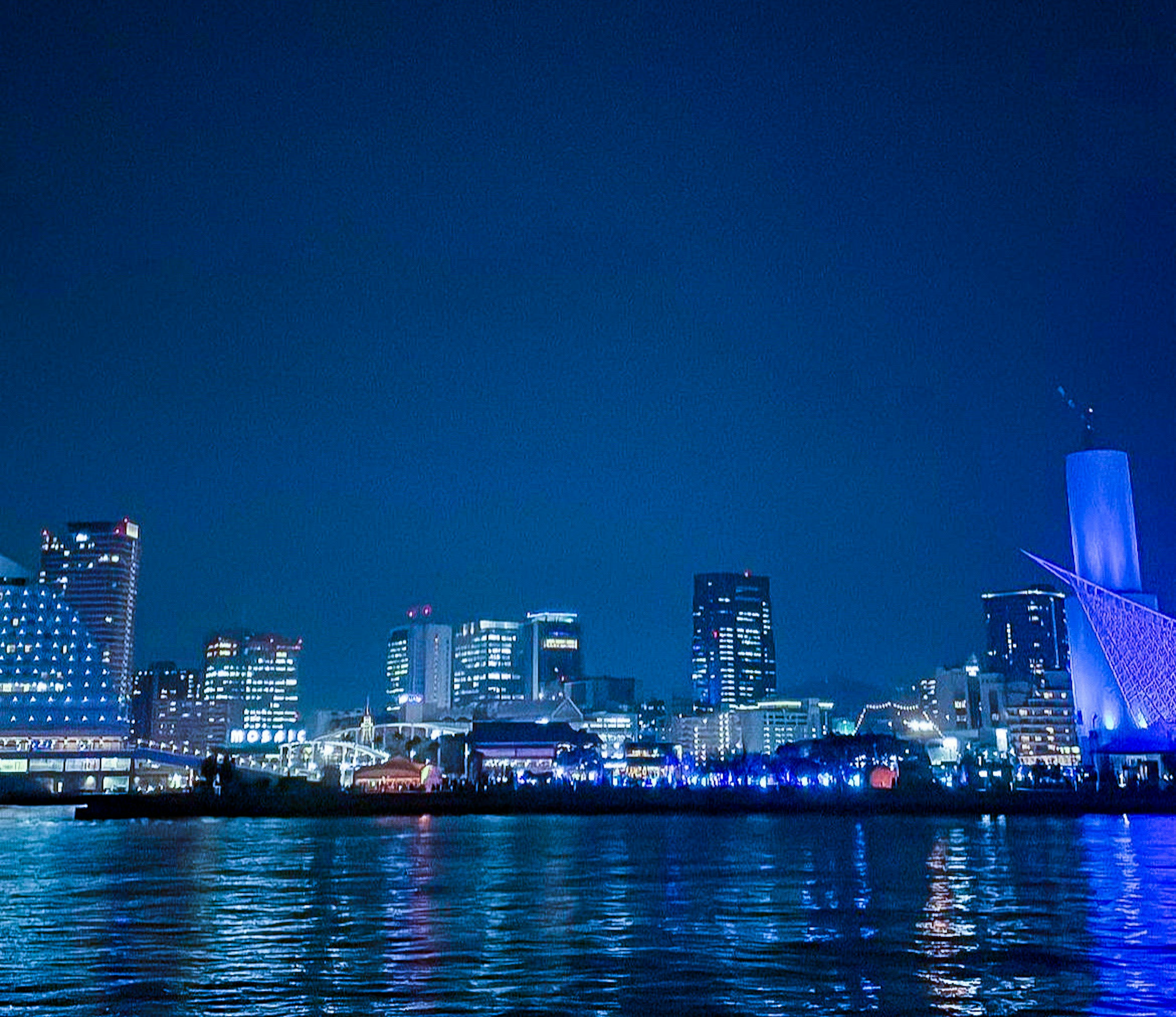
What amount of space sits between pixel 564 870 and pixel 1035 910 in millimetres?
19819

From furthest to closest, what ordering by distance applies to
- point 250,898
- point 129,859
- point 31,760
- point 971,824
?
point 31,760
point 971,824
point 129,859
point 250,898

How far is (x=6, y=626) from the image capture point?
159 m

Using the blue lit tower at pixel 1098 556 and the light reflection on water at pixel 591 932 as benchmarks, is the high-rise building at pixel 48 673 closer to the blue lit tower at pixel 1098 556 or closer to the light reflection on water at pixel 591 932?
the light reflection on water at pixel 591 932

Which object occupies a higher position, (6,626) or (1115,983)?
(6,626)

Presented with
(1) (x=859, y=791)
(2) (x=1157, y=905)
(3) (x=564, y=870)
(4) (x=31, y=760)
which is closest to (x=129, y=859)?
(3) (x=564, y=870)

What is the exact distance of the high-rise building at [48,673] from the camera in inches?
6142

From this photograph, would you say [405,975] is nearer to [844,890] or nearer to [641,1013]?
[641,1013]

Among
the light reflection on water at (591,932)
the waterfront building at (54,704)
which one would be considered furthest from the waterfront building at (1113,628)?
the waterfront building at (54,704)

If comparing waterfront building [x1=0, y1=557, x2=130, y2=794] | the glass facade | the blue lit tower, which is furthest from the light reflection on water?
the glass facade

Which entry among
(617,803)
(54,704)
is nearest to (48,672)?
(54,704)

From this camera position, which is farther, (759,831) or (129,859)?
(759,831)

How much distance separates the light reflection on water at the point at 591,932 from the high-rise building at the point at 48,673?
10999cm

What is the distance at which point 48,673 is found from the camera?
521ft

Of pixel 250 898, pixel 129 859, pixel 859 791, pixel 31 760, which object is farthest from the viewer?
pixel 31 760
